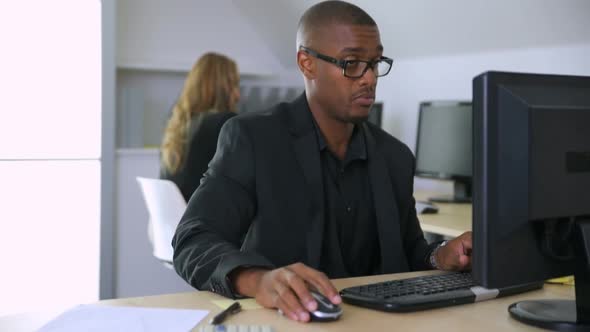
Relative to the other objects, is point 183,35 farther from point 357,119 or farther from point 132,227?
point 357,119

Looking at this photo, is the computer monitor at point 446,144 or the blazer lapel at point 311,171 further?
the computer monitor at point 446,144

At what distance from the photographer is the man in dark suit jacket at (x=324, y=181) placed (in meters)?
1.82

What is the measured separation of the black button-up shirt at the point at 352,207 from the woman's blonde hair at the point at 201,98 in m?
1.61

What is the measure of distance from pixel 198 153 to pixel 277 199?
1630 millimetres

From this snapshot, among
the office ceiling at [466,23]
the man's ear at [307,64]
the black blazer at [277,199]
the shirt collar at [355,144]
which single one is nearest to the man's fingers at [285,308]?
the black blazer at [277,199]

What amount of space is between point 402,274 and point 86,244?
2.59 meters

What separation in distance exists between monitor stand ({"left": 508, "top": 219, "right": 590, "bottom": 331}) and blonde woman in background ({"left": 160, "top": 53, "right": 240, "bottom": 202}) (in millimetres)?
2162

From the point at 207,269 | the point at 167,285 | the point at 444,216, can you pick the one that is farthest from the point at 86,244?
the point at 207,269

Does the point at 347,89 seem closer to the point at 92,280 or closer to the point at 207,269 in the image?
the point at 207,269

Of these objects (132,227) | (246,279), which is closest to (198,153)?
(132,227)

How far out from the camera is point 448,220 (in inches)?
115

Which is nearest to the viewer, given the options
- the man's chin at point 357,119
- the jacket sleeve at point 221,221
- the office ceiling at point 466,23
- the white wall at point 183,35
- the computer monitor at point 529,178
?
the computer monitor at point 529,178

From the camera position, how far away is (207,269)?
1558mm

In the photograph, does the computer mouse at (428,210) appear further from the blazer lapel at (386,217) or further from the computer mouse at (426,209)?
the blazer lapel at (386,217)
